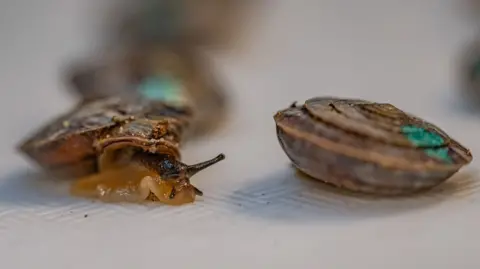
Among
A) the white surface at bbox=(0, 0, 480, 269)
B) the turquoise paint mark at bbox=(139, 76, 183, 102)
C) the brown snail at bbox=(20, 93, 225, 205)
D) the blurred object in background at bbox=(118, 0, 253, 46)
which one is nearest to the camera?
the white surface at bbox=(0, 0, 480, 269)

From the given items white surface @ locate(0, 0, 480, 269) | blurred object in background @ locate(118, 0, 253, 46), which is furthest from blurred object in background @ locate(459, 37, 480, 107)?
blurred object in background @ locate(118, 0, 253, 46)

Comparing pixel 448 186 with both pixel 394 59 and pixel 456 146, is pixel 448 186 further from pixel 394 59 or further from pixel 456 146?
pixel 394 59

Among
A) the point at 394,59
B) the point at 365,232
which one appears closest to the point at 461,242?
the point at 365,232

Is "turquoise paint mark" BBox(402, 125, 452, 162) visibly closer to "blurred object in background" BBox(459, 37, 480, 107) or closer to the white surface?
the white surface

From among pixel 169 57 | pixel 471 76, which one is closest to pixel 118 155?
A: pixel 169 57

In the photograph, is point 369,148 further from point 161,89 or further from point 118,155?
point 161,89

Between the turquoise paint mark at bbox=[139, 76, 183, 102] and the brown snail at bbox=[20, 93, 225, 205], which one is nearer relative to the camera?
the brown snail at bbox=[20, 93, 225, 205]
